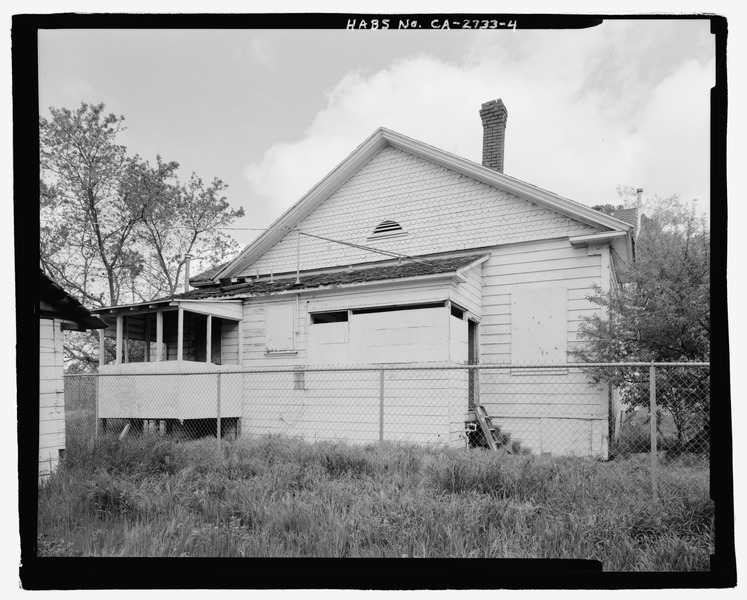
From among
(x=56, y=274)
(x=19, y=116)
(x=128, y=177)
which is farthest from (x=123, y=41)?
(x=56, y=274)

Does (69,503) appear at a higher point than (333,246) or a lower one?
lower

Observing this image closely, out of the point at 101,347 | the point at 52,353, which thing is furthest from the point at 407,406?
the point at 52,353

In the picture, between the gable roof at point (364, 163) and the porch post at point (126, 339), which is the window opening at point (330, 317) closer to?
the gable roof at point (364, 163)

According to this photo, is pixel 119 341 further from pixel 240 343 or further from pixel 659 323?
pixel 659 323

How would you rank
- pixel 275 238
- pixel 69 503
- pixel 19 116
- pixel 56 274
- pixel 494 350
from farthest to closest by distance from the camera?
pixel 275 238 → pixel 494 350 → pixel 56 274 → pixel 69 503 → pixel 19 116

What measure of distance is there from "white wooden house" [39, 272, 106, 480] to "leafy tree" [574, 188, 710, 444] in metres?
3.71

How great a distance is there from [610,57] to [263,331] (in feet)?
21.2

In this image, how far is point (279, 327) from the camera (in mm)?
7965

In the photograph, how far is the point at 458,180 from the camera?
8406 millimetres

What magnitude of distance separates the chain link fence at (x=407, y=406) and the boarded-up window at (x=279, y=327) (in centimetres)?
46

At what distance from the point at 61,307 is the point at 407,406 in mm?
5004

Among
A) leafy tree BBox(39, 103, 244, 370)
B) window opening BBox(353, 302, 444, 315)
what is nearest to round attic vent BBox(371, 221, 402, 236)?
window opening BBox(353, 302, 444, 315)

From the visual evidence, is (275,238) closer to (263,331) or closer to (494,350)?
(263,331)

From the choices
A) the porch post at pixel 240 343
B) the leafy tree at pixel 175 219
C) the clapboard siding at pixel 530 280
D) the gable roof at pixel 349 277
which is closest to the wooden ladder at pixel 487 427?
the clapboard siding at pixel 530 280
